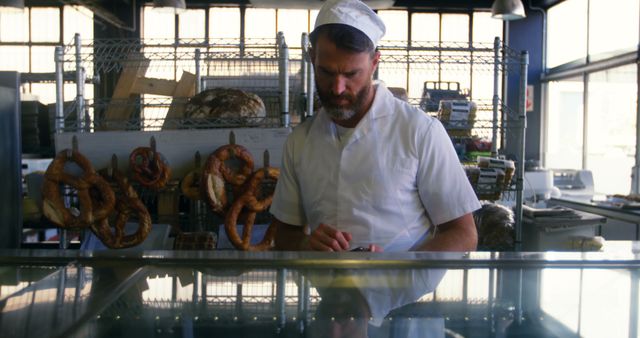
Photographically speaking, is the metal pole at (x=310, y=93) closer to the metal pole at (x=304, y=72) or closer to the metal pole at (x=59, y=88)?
the metal pole at (x=304, y=72)

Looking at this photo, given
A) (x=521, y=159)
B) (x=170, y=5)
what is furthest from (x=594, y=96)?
(x=521, y=159)

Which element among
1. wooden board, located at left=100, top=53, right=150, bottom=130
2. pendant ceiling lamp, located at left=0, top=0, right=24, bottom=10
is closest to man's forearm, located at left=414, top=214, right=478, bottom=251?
wooden board, located at left=100, top=53, right=150, bottom=130

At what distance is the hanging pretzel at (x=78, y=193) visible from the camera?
9.45ft

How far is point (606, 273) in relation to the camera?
1.16 meters

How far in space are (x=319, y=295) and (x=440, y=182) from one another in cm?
71

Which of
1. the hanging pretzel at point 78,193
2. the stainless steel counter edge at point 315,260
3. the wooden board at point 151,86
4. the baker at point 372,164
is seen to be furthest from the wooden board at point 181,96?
the stainless steel counter edge at point 315,260

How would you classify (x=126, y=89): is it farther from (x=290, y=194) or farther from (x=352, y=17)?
(x=352, y=17)

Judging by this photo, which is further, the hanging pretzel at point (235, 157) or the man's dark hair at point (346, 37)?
the hanging pretzel at point (235, 157)

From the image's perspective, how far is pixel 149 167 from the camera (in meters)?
2.87

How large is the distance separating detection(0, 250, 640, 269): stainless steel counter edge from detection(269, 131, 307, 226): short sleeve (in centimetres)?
54

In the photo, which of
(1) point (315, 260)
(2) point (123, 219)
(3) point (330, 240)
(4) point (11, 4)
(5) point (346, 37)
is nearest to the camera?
(1) point (315, 260)

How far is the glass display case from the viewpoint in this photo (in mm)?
859

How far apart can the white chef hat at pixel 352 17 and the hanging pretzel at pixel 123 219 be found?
1614mm

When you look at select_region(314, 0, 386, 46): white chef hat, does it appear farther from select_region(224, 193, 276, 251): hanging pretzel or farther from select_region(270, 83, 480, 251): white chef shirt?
select_region(224, 193, 276, 251): hanging pretzel
